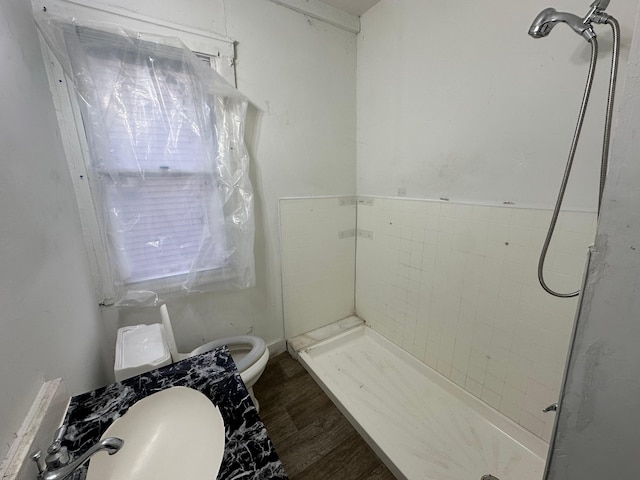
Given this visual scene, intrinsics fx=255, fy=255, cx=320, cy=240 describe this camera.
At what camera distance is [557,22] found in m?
0.86

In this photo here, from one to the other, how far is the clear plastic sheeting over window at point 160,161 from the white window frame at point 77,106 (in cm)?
4

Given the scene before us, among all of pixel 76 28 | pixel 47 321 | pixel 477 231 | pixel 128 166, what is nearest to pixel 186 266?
pixel 128 166

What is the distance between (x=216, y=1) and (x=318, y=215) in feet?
4.38

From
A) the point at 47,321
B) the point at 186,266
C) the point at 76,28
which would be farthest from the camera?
the point at 186,266

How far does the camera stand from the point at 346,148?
6.44 feet

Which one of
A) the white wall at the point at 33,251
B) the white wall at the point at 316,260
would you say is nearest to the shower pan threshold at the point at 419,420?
the white wall at the point at 316,260

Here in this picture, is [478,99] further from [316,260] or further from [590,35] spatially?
[316,260]

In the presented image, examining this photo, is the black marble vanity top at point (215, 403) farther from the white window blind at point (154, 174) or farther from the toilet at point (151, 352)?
the white window blind at point (154, 174)

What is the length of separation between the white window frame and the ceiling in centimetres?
83

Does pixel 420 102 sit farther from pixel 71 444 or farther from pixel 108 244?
pixel 71 444

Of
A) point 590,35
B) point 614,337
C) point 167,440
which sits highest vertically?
point 590,35

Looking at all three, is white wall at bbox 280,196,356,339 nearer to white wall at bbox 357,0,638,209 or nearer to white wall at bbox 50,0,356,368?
white wall at bbox 50,0,356,368

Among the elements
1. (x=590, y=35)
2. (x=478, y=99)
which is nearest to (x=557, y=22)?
(x=590, y=35)

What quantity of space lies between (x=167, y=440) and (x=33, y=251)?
0.64 meters
